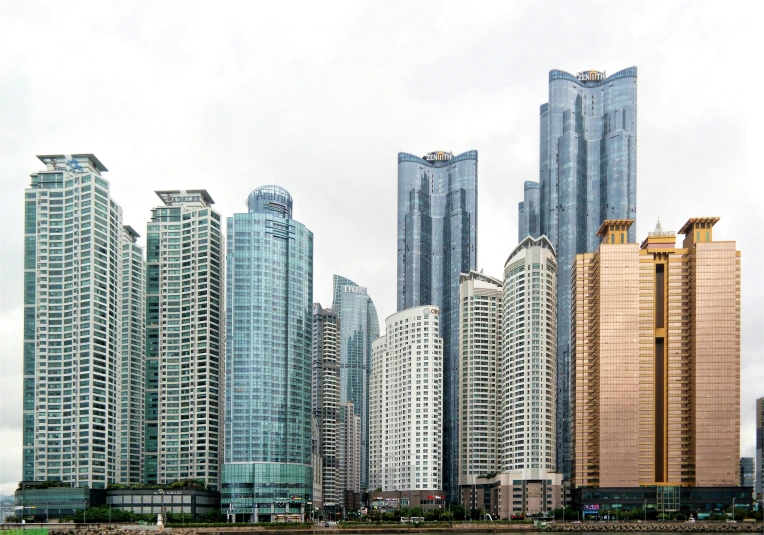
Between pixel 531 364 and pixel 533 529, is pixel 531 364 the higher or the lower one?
the higher one

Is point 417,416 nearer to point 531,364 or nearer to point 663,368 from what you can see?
point 531,364

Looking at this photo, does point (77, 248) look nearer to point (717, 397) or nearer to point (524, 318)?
point (524, 318)

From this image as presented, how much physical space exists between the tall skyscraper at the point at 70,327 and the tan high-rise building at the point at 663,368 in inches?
3248

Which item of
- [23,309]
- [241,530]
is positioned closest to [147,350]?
[23,309]

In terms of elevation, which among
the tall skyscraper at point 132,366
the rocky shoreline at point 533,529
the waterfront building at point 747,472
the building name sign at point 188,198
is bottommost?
the rocky shoreline at point 533,529

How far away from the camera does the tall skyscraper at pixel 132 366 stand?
179625 mm

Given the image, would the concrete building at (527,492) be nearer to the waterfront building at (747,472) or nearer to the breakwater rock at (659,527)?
the breakwater rock at (659,527)

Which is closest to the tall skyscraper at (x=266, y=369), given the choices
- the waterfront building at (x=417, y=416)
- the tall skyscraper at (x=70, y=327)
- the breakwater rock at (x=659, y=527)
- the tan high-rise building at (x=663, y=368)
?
the waterfront building at (x=417, y=416)

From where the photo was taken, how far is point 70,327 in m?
166

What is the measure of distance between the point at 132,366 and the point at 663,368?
9568cm

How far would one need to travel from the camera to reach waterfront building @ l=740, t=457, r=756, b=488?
6491 inches

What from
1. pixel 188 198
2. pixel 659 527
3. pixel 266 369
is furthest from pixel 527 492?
pixel 188 198

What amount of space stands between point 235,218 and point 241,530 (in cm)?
5851

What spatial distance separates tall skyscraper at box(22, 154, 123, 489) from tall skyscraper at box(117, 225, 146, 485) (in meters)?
7.18
